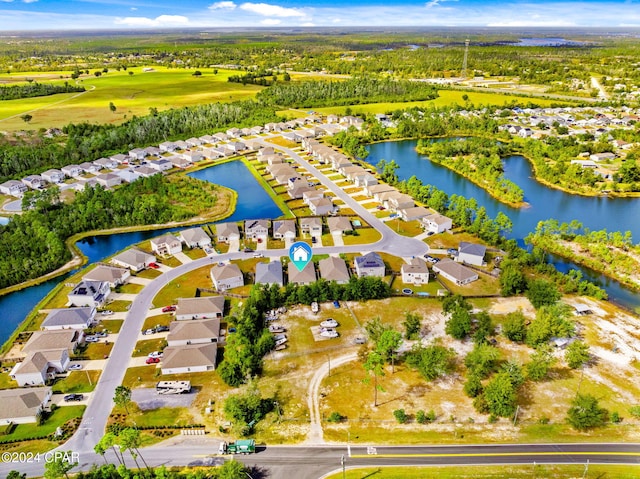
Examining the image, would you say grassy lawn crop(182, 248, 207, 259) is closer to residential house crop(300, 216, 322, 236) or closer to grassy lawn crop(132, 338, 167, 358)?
residential house crop(300, 216, 322, 236)

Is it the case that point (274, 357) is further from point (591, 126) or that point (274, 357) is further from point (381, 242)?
point (591, 126)

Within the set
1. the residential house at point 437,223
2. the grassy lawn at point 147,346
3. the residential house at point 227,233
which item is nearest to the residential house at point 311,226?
the residential house at point 227,233

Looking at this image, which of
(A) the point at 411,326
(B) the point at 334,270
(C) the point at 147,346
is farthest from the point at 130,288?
(A) the point at 411,326

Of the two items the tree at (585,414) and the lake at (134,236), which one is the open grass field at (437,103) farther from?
the tree at (585,414)

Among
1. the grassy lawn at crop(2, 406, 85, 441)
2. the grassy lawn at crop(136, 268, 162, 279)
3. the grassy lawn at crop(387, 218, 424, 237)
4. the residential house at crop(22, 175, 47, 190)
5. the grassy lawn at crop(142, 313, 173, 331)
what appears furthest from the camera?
the residential house at crop(22, 175, 47, 190)

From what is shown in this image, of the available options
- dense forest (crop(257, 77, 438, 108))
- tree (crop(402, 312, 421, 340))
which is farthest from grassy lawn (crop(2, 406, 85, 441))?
dense forest (crop(257, 77, 438, 108))
